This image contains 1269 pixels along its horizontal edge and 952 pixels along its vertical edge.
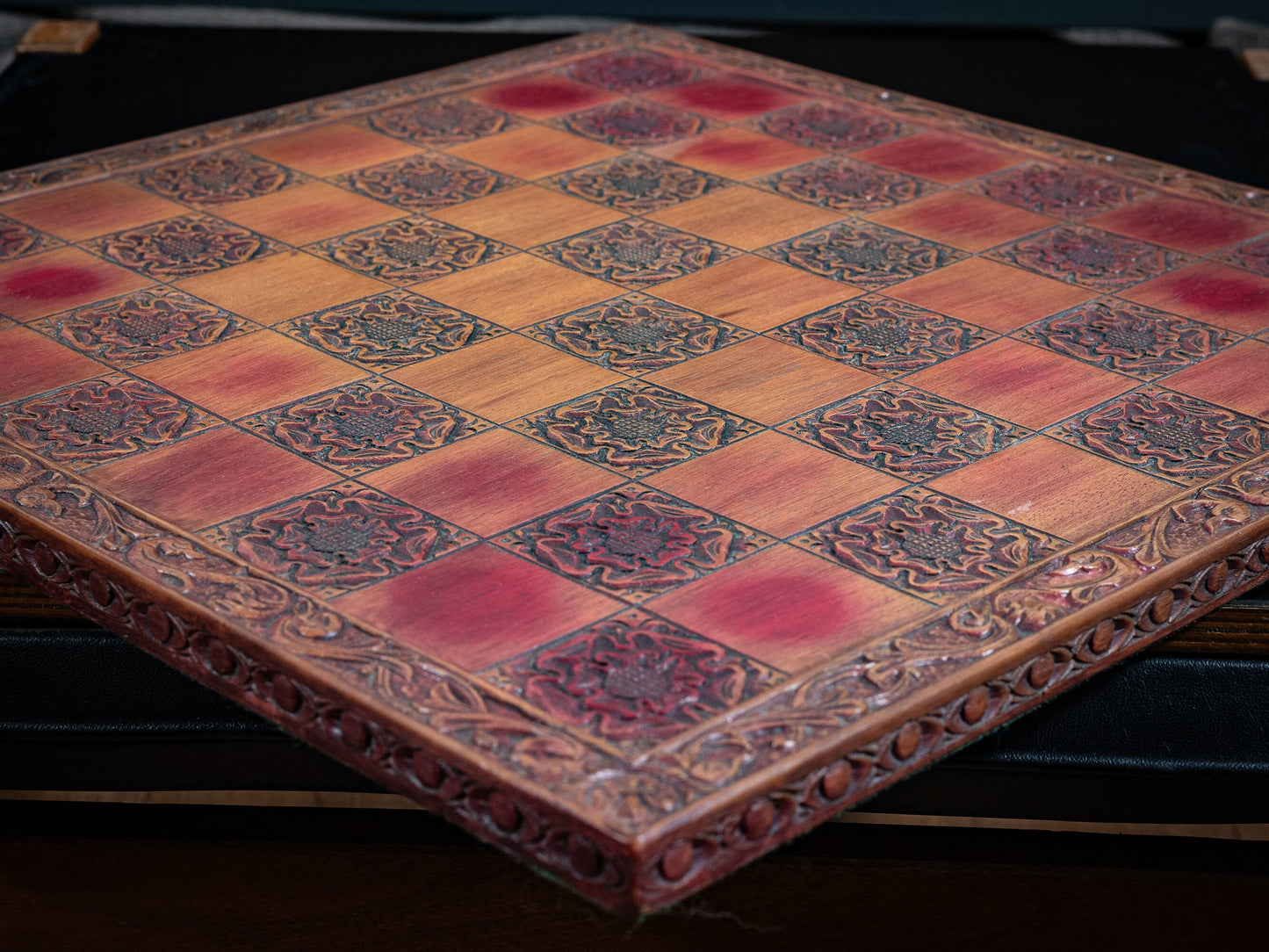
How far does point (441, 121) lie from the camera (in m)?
2.85

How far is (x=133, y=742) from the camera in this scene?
2016 millimetres

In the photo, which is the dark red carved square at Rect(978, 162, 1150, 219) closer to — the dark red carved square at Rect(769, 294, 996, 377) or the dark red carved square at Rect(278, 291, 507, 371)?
the dark red carved square at Rect(769, 294, 996, 377)

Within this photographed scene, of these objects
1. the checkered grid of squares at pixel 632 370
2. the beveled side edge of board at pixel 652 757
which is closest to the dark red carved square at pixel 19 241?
the checkered grid of squares at pixel 632 370

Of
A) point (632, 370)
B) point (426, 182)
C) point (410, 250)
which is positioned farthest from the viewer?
point (426, 182)

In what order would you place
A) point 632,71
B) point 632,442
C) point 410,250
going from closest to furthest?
point 632,442 → point 410,250 → point 632,71

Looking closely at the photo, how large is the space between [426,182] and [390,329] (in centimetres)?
57

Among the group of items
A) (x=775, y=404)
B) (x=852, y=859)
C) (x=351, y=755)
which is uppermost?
(x=775, y=404)

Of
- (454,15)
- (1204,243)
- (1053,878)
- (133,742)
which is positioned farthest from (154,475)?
(454,15)

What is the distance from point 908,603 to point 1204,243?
3.75 feet

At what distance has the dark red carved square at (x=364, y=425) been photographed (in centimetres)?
177

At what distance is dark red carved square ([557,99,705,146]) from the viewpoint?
2.79 meters

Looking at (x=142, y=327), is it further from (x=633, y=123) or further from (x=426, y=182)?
(x=633, y=123)

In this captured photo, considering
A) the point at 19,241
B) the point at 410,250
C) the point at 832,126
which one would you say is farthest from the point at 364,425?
the point at 832,126

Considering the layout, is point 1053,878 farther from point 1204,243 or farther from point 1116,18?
point 1116,18
